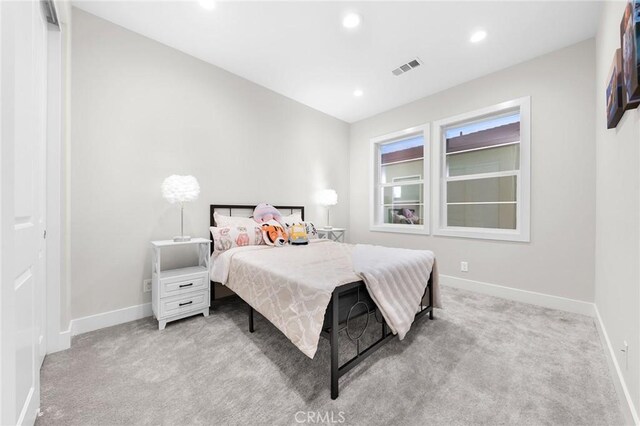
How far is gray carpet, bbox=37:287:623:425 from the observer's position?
4.12 feet

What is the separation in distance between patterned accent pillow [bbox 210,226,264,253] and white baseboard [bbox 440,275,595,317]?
105 inches

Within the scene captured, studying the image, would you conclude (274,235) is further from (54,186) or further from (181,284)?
(54,186)

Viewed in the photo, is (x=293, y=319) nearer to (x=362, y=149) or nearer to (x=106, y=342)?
(x=106, y=342)

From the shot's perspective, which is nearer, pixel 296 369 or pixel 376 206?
pixel 296 369

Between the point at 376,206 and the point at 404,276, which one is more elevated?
the point at 376,206

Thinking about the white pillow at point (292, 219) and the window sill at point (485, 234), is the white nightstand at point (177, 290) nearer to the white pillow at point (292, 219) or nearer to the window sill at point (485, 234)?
the white pillow at point (292, 219)

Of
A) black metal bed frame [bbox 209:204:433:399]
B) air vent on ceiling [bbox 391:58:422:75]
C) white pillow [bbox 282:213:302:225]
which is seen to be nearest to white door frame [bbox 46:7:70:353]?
black metal bed frame [bbox 209:204:433:399]

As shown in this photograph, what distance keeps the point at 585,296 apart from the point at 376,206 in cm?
276

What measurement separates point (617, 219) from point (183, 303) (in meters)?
3.37

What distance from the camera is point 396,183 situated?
423 cm

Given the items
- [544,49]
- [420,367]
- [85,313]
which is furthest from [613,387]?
[85,313]

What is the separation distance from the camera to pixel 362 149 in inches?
180

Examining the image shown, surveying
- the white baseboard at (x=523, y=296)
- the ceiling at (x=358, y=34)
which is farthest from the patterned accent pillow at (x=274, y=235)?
the white baseboard at (x=523, y=296)

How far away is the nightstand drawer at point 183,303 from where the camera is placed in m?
2.20
